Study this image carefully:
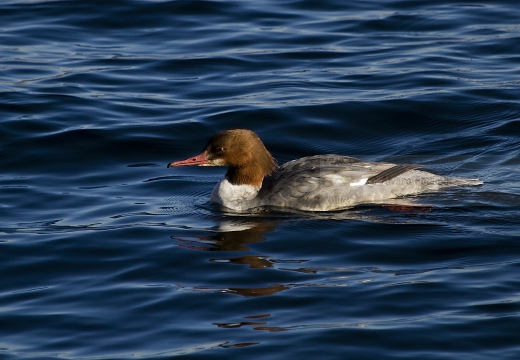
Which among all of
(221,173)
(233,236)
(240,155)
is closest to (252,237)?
(233,236)

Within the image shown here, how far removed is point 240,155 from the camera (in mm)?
10891

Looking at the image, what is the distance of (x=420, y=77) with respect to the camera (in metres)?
15.1

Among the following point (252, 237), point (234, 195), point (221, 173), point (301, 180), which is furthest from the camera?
point (221, 173)

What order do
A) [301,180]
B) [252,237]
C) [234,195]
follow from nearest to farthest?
[252,237]
[301,180]
[234,195]

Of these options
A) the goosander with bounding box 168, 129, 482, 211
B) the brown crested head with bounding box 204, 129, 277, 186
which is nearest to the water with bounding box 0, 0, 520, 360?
the goosander with bounding box 168, 129, 482, 211

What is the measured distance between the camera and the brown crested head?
1080 centimetres

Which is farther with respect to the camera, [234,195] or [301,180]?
[234,195]

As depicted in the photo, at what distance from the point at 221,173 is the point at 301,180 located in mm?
2046

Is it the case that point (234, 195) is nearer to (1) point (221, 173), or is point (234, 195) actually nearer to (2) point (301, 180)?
(2) point (301, 180)

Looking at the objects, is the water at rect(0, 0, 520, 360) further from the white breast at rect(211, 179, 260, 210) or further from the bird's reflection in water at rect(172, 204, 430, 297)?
the white breast at rect(211, 179, 260, 210)

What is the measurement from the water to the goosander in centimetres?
24

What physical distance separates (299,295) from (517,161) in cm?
458

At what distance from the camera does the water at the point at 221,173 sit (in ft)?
25.0

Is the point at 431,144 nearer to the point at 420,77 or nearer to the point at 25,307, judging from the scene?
the point at 420,77
